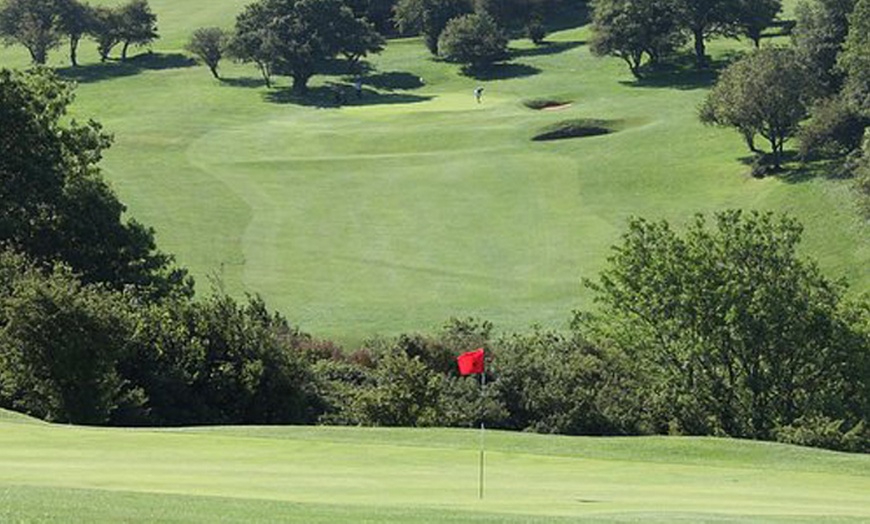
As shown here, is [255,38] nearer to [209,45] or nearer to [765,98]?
[209,45]

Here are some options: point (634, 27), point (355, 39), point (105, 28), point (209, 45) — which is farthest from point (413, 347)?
point (105, 28)

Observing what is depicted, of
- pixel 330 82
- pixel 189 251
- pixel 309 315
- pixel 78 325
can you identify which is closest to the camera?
pixel 78 325

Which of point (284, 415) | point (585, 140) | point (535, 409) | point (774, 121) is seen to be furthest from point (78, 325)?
point (585, 140)

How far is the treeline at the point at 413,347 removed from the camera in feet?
132

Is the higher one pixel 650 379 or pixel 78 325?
pixel 78 325

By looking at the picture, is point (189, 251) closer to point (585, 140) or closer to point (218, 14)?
point (585, 140)

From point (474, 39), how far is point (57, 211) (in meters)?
78.5

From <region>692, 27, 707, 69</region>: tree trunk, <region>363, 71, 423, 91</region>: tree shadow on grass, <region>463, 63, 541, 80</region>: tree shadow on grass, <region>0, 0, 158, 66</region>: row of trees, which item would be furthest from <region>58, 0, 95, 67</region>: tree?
<region>692, 27, 707, 69</region>: tree trunk

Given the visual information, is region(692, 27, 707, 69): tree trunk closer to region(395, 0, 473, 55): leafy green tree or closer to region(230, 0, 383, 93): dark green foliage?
region(395, 0, 473, 55): leafy green tree

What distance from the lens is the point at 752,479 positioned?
27.7 meters

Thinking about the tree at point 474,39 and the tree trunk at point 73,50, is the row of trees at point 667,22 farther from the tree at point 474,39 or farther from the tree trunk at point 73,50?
the tree trunk at point 73,50

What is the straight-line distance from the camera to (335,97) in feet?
406

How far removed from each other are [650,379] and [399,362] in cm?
983

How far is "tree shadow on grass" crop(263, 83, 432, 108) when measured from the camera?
400 feet
